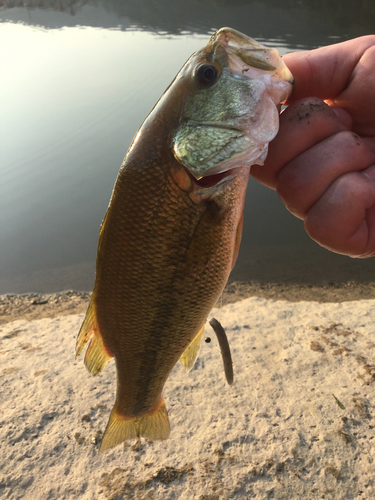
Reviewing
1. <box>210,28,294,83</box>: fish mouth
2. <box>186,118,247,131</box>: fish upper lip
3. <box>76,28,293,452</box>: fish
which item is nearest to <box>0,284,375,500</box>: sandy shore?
<box>76,28,293,452</box>: fish

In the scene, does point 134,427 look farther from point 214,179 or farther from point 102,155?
point 102,155

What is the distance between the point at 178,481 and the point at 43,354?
1990mm

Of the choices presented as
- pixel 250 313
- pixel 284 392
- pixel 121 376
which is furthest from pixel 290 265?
pixel 121 376

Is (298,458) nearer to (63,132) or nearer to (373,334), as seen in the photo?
(373,334)

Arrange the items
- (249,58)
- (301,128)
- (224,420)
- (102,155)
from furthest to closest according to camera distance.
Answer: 1. (102,155)
2. (224,420)
3. (301,128)
4. (249,58)

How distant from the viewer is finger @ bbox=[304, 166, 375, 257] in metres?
1.45

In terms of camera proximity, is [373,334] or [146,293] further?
[373,334]

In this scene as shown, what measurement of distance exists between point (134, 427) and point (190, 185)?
4.35 ft

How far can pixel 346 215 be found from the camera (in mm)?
1456

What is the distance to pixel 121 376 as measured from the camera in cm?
175

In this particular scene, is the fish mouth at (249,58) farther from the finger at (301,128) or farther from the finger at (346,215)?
the finger at (346,215)

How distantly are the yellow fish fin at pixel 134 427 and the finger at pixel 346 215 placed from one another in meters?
1.22

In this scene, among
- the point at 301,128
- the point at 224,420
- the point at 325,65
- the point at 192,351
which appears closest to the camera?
the point at 301,128

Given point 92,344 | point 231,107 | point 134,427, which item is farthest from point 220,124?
point 134,427
